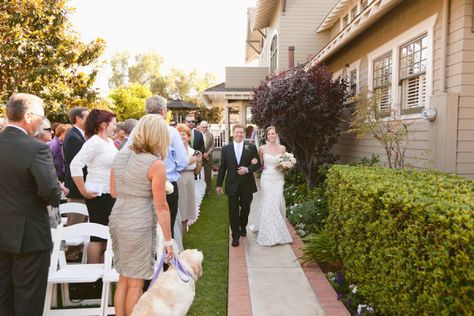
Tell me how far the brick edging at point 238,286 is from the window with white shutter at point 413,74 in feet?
13.0

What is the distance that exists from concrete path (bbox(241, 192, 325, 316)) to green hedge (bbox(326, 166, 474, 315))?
602 mm

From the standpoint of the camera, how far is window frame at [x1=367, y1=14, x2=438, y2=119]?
7.07 meters

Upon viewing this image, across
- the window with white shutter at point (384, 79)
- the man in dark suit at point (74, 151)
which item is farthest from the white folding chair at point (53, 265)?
the window with white shutter at point (384, 79)

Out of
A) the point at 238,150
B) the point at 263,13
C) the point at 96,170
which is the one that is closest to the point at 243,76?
the point at 263,13

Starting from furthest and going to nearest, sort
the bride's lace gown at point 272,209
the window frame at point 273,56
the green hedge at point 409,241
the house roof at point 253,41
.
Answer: the house roof at point 253,41 → the window frame at point 273,56 → the bride's lace gown at point 272,209 → the green hedge at point 409,241

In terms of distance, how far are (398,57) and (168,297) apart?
268 inches

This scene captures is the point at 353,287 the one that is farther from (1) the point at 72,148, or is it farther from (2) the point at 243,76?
(2) the point at 243,76

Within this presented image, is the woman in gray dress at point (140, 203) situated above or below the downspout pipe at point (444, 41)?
below

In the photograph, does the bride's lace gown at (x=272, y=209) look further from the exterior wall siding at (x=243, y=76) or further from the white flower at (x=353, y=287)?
the exterior wall siding at (x=243, y=76)

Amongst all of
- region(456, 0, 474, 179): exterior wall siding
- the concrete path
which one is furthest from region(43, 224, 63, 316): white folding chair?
region(456, 0, 474, 179): exterior wall siding

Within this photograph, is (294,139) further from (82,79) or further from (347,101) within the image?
(82,79)

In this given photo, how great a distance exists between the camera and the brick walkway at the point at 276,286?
466 cm

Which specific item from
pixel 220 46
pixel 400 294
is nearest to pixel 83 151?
pixel 400 294

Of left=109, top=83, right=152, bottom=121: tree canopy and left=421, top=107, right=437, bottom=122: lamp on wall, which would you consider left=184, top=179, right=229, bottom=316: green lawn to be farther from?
left=109, top=83, right=152, bottom=121: tree canopy
